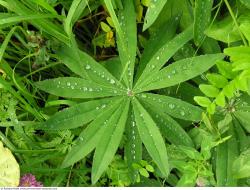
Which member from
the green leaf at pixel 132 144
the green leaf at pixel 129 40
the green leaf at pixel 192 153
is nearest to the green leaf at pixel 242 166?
the green leaf at pixel 192 153

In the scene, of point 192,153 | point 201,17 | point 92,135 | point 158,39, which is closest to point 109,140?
point 92,135

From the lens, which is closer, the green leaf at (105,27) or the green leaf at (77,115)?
the green leaf at (77,115)

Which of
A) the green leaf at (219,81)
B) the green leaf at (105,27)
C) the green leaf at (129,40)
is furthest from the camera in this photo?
the green leaf at (105,27)

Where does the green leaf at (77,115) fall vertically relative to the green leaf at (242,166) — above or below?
above

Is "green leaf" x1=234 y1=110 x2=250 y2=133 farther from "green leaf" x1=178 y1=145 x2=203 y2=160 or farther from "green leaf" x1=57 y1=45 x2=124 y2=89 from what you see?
"green leaf" x1=57 y1=45 x2=124 y2=89

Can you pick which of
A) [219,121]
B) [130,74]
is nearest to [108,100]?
[130,74]

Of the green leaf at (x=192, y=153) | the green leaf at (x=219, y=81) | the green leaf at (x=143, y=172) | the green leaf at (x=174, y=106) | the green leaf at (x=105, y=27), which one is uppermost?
the green leaf at (x=105, y=27)

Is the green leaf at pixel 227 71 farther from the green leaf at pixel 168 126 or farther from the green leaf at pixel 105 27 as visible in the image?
the green leaf at pixel 105 27
